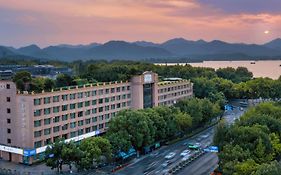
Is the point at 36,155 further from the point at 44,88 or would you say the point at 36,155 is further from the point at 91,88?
the point at 91,88

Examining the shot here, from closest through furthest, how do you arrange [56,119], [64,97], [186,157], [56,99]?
[186,157] → [56,99] → [56,119] → [64,97]

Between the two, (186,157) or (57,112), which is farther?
(57,112)

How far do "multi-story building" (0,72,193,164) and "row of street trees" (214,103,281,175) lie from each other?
81.8 feet

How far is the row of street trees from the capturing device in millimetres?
39688

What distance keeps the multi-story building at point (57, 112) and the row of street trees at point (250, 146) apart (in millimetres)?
24932

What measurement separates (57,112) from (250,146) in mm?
30209

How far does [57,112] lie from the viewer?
201 feet

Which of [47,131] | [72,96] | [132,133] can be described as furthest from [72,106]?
[132,133]

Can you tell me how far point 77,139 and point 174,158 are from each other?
1631 cm

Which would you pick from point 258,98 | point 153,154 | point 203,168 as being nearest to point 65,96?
point 153,154

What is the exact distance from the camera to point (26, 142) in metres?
57.0

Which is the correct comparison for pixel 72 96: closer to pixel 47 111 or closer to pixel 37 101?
pixel 47 111

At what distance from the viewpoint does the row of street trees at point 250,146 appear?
39.7 m

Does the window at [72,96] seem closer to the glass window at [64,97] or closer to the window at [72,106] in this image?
the glass window at [64,97]
